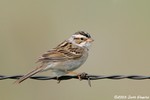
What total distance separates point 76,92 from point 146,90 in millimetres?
1500

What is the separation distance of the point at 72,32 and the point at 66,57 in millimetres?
5668

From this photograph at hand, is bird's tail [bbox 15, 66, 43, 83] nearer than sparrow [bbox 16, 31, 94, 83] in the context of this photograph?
Yes

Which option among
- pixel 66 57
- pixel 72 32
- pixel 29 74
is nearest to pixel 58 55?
pixel 66 57

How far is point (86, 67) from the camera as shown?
54.1 feet

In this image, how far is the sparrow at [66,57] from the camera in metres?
11.9

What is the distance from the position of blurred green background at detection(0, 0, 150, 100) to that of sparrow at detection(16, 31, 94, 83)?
2.58m

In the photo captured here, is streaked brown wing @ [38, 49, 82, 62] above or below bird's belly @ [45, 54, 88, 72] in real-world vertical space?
above

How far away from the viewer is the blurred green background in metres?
15.6

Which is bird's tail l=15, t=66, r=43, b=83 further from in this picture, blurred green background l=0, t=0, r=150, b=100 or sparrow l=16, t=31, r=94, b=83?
blurred green background l=0, t=0, r=150, b=100

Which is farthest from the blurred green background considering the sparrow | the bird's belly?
the bird's belly

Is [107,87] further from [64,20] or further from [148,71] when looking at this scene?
[64,20]

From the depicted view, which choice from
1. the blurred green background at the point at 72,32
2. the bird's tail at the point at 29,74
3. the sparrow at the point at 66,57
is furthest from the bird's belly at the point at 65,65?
the blurred green background at the point at 72,32

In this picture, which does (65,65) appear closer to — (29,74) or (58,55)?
(58,55)

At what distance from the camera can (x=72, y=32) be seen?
59.0ft
